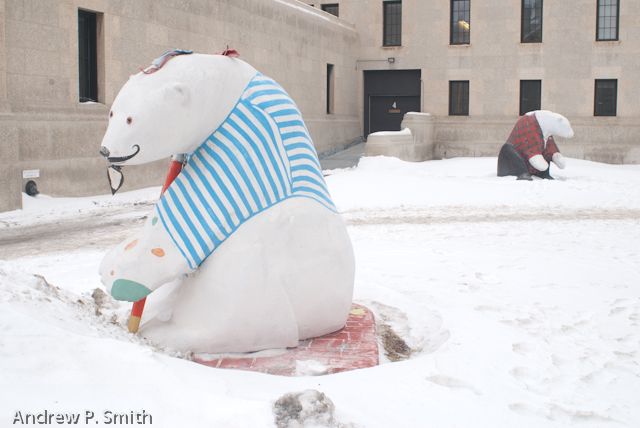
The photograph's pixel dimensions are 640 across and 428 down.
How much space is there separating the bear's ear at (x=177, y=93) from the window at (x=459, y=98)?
20883 mm

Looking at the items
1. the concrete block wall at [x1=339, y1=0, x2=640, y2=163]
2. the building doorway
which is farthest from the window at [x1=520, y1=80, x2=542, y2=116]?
the building doorway

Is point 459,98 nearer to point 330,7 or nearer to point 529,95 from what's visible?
point 529,95

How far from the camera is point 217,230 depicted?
366cm

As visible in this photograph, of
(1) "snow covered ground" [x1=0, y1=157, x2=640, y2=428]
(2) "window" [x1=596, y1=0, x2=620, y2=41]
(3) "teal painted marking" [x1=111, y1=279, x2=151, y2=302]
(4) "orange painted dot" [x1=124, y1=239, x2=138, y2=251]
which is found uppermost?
(2) "window" [x1=596, y1=0, x2=620, y2=41]

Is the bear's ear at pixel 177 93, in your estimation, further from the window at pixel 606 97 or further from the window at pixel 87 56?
the window at pixel 606 97

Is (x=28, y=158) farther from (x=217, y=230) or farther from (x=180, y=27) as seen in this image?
(x=217, y=230)

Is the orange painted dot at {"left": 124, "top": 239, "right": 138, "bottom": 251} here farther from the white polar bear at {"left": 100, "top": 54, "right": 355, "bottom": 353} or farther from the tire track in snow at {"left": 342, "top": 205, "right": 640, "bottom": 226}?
the tire track in snow at {"left": 342, "top": 205, "right": 640, "bottom": 226}

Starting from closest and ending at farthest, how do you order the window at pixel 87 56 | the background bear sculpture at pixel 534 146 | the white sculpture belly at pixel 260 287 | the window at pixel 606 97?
the white sculpture belly at pixel 260 287 → the window at pixel 87 56 → the background bear sculpture at pixel 534 146 → the window at pixel 606 97

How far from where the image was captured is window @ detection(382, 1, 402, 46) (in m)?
23.6

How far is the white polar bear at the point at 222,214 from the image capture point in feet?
A: 11.7

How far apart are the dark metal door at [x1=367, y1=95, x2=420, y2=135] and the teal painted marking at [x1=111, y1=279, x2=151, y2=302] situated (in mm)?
21599

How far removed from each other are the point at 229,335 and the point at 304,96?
16568mm

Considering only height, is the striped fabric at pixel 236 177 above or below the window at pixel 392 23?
below

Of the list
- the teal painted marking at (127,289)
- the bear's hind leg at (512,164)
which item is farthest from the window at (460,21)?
the teal painted marking at (127,289)
